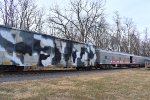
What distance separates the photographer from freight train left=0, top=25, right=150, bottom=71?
71.5ft

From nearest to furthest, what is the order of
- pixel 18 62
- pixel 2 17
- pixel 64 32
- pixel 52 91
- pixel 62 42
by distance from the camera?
pixel 52 91 → pixel 18 62 → pixel 62 42 → pixel 2 17 → pixel 64 32

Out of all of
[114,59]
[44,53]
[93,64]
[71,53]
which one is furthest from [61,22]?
[44,53]

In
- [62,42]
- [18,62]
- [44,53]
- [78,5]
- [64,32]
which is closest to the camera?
[18,62]

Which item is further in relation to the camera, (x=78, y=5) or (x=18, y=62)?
(x=78, y=5)

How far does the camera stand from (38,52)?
2539cm

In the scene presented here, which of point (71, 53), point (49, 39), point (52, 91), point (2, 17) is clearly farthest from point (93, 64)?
point (52, 91)

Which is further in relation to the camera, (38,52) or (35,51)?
(38,52)

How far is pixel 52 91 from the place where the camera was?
1236 cm

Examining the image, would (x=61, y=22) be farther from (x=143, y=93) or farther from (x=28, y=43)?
(x=143, y=93)

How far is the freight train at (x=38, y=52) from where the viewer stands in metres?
21.8

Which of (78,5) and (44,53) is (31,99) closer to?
(44,53)

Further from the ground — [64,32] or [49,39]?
[64,32]

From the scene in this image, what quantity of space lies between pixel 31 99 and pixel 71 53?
2106 cm

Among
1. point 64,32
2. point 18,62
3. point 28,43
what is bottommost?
point 18,62
